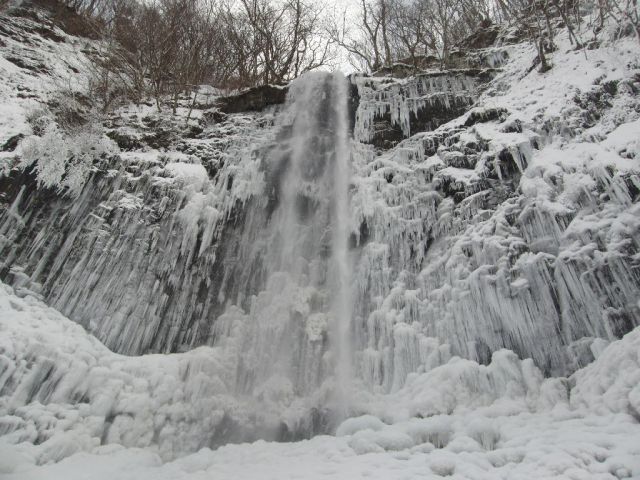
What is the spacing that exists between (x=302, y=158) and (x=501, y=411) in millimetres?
6138

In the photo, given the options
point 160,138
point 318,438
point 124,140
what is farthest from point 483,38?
point 318,438

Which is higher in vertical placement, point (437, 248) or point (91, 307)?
point (437, 248)

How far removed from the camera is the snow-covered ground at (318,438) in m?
4.08

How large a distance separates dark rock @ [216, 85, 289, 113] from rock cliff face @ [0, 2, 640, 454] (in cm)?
81

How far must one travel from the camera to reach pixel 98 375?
19.8ft

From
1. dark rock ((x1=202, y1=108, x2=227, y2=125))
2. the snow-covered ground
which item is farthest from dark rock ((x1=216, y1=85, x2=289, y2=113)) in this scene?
the snow-covered ground

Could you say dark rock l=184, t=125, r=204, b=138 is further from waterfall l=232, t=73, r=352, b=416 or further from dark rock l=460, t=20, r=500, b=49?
dark rock l=460, t=20, r=500, b=49

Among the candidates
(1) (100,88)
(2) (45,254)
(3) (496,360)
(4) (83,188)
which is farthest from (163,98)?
(3) (496,360)

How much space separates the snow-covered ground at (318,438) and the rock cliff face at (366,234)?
0.41m

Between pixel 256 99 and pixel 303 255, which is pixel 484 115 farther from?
pixel 256 99

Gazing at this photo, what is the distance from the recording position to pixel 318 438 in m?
5.73

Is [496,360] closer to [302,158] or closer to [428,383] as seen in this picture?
[428,383]

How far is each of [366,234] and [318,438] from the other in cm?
363

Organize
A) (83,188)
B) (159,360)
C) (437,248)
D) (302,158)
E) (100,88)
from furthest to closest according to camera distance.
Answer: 1. (100,88)
2. (302,158)
3. (83,188)
4. (437,248)
5. (159,360)
